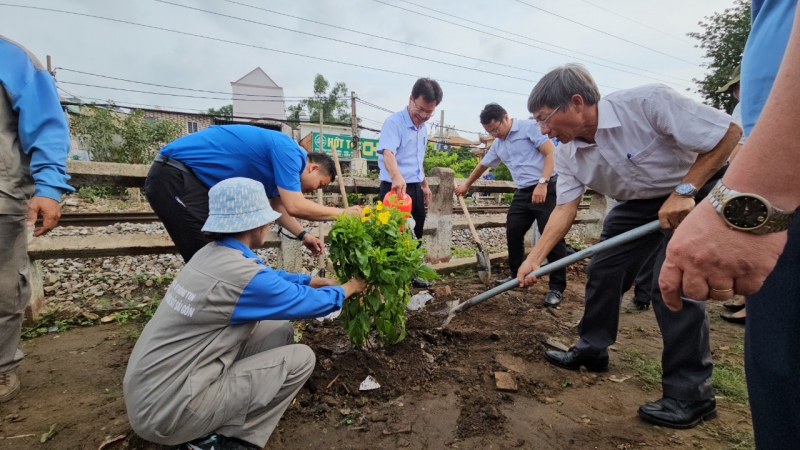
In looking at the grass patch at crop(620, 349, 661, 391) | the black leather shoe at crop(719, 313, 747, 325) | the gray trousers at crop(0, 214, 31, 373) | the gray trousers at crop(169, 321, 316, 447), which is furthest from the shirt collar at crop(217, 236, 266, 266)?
the black leather shoe at crop(719, 313, 747, 325)

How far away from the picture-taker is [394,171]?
4.62m

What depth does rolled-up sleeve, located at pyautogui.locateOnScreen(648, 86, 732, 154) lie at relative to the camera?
2348mm

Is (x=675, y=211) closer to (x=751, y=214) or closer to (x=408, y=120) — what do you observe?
(x=751, y=214)

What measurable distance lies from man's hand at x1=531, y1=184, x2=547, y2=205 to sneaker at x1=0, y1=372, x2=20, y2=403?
5.02m

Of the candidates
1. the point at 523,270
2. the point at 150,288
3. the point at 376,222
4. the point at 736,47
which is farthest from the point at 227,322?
the point at 736,47

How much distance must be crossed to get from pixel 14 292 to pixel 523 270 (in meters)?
3.59

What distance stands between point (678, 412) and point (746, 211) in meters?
2.07

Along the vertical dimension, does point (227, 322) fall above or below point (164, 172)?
below

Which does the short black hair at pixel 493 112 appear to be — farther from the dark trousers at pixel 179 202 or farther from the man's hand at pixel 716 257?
the man's hand at pixel 716 257

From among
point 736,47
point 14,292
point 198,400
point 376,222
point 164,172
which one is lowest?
point 198,400

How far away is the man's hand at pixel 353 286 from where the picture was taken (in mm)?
2533

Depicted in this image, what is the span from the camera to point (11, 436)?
2.28m

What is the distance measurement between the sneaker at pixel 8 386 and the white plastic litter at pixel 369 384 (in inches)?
92.6

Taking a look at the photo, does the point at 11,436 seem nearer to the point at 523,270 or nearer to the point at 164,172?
the point at 164,172
